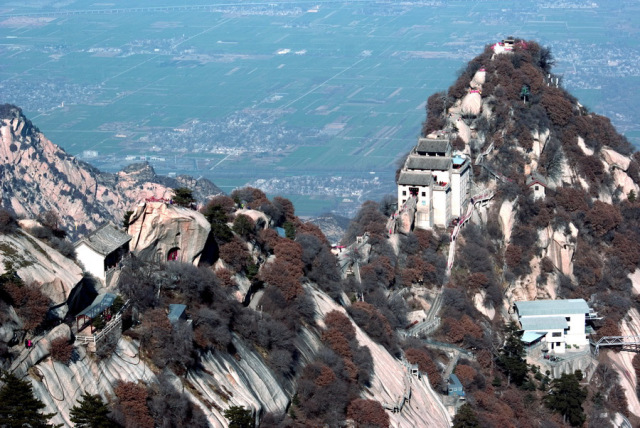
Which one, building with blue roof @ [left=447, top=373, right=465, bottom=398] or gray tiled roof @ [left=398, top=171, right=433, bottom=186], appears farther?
gray tiled roof @ [left=398, top=171, right=433, bottom=186]

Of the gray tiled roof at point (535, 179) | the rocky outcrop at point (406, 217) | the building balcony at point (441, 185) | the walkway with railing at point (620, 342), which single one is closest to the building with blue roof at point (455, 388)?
the rocky outcrop at point (406, 217)

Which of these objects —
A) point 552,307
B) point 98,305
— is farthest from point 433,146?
point 98,305

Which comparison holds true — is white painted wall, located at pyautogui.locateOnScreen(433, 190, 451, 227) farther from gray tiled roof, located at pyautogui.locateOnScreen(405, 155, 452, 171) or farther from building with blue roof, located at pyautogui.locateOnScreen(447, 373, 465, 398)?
building with blue roof, located at pyautogui.locateOnScreen(447, 373, 465, 398)

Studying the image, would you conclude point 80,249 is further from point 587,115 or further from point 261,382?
point 587,115

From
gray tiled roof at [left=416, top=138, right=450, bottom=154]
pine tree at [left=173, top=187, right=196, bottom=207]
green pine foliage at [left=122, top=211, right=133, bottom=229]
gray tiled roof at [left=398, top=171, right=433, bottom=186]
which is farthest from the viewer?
gray tiled roof at [left=416, top=138, right=450, bottom=154]

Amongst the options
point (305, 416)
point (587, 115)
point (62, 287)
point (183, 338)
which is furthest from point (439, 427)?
point (587, 115)

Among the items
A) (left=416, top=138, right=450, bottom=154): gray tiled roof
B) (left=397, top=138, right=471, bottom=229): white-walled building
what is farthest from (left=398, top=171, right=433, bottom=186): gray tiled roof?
(left=416, top=138, right=450, bottom=154): gray tiled roof

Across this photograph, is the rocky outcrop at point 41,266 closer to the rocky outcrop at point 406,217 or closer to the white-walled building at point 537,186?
the rocky outcrop at point 406,217
